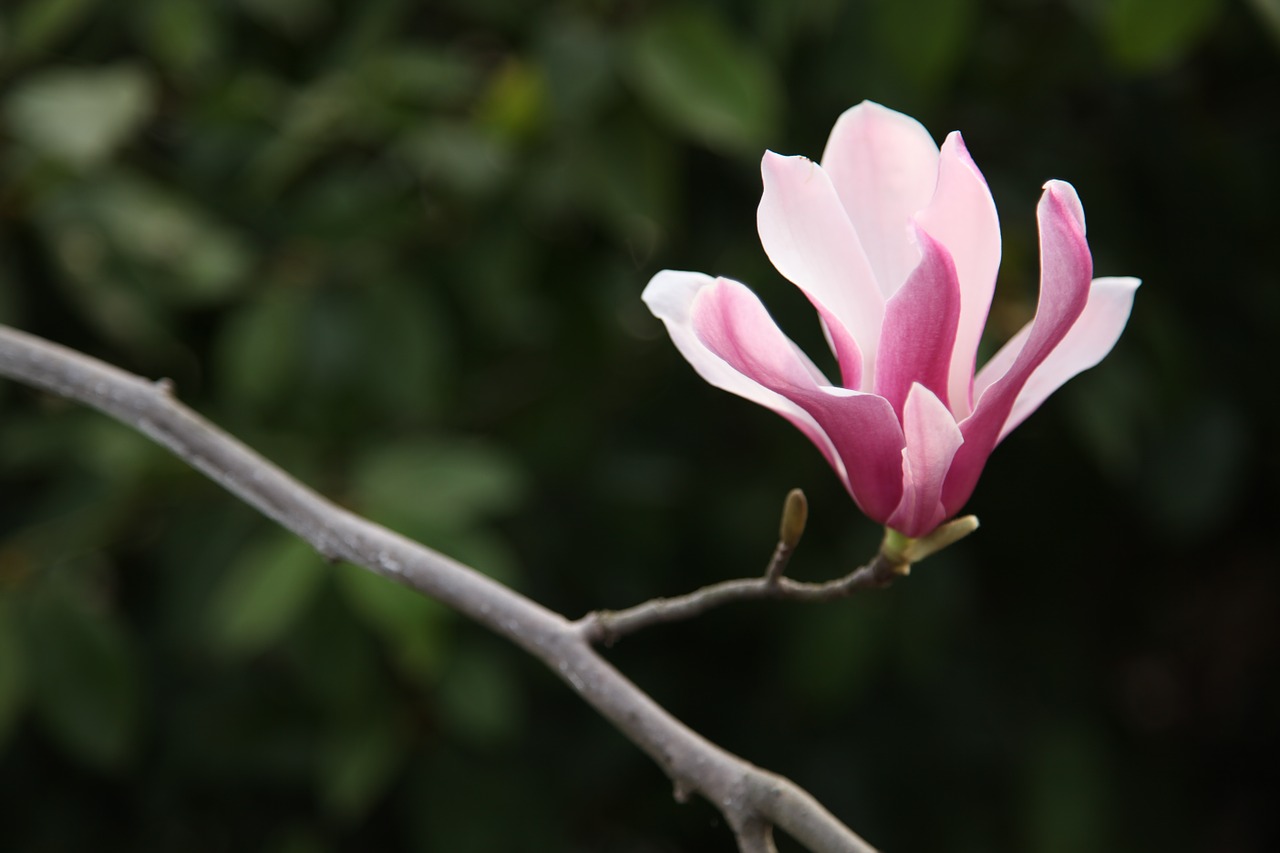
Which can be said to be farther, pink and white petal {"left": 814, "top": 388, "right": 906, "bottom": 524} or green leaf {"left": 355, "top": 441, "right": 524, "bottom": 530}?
green leaf {"left": 355, "top": 441, "right": 524, "bottom": 530}

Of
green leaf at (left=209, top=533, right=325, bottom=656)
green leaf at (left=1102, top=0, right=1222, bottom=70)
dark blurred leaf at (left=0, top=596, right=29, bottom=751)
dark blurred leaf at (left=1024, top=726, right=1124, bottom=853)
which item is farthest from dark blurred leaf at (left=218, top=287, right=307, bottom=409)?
dark blurred leaf at (left=1024, top=726, right=1124, bottom=853)

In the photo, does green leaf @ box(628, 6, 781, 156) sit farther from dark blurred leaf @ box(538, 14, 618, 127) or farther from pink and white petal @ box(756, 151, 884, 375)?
pink and white petal @ box(756, 151, 884, 375)

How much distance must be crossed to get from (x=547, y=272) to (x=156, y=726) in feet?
1.91

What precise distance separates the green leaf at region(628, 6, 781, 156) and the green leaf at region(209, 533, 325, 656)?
38 centimetres

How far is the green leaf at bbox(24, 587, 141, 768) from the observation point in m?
0.92

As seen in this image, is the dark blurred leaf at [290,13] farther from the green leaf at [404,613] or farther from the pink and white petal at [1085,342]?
the pink and white petal at [1085,342]

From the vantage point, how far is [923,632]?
1.09 metres

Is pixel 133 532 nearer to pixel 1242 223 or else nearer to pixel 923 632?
pixel 923 632

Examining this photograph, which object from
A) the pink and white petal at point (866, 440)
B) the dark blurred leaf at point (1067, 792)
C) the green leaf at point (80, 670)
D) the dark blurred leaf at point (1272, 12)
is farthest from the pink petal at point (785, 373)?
the dark blurred leaf at point (1067, 792)

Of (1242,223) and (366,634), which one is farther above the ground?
(1242,223)

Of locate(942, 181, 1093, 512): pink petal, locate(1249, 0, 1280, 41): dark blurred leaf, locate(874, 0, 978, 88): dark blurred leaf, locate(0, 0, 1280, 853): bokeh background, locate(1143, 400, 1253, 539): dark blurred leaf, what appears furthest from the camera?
locate(1143, 400, 1253, 539): dark blurred leaf

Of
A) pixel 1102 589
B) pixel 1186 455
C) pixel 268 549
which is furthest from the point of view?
pixel 1102 589

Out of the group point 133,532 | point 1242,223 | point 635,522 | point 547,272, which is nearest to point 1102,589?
point 1242,223

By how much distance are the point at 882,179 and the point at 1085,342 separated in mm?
80
